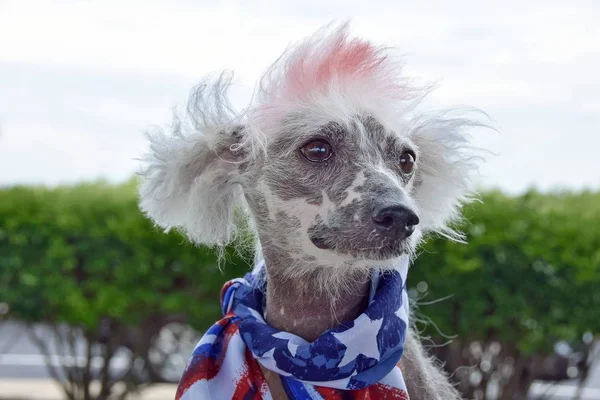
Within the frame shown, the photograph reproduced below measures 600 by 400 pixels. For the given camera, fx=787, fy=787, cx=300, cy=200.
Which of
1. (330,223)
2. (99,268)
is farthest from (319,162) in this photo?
(99,268)

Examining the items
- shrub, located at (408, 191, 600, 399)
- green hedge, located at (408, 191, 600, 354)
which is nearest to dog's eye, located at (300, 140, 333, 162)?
shrub, located at (408, 191, 600, 399)

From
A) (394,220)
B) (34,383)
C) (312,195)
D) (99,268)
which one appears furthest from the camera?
(34,383)

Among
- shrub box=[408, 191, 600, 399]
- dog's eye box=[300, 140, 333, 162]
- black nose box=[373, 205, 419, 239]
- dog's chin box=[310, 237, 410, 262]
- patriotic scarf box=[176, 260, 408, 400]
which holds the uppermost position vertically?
dog's eye box=[300, 140, 333, 162]

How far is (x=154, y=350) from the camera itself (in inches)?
240

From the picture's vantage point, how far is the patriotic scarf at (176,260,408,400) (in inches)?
90.7

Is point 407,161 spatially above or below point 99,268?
above

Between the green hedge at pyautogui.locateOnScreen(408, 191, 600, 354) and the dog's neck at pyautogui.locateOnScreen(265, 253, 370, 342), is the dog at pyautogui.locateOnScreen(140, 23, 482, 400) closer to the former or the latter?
the dog's neck at pyautogui.locateOnScreen(265, 253, 370, 342)

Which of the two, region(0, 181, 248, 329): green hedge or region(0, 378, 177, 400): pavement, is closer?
region(0, 181, 248, 329): green hedge

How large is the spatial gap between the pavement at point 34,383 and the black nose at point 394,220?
410 centimetres

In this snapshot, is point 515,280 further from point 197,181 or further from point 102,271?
point 197,181

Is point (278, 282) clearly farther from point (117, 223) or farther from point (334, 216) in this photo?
point (117, 223)

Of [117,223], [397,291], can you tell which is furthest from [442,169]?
[117,223]

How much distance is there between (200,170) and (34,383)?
6.46 meters

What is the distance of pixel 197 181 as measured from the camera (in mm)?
2537
